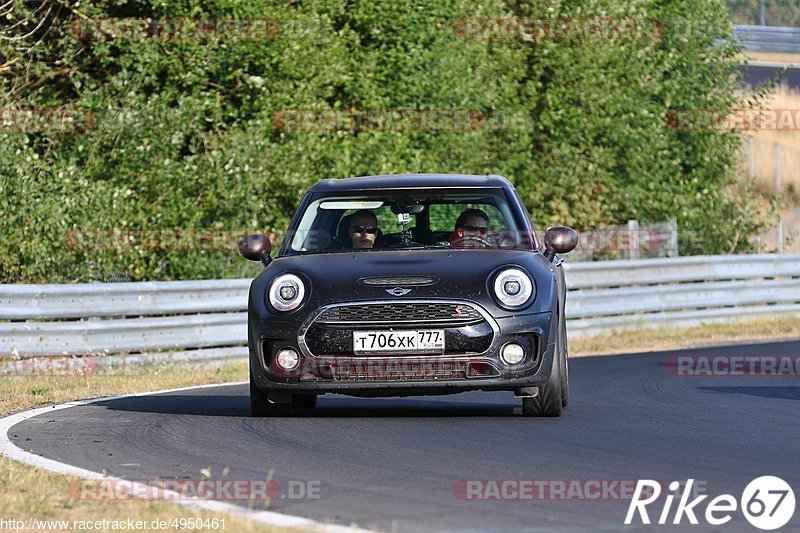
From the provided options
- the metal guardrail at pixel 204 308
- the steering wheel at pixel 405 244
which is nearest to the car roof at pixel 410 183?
the steering wheel at pixel 405 244

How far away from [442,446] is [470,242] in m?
2.12

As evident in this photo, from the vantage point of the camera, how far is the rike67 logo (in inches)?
218

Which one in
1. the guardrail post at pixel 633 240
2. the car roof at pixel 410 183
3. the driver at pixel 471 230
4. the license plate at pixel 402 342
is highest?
the car roof at pixel 410 183

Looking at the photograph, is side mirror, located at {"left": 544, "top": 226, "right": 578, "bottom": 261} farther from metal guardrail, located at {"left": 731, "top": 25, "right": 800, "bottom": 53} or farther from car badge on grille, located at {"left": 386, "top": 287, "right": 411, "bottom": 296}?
metal guardrail, located at {"left": 731, "top": 25, "right": 800, "bottom": 53}

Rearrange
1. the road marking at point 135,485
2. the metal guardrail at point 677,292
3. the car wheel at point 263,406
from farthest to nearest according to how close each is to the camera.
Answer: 1. the metal guardrail at point 677,292
2. the car wheel at point 263,406
3. the road marking at point 135,485

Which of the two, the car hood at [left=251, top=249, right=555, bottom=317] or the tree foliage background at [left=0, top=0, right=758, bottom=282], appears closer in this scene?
the car hood at [left=251, top=249, right=555, bottom=317]

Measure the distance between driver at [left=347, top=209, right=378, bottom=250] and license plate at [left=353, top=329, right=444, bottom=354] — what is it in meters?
1.11

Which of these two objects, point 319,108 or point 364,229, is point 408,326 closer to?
point 364,229

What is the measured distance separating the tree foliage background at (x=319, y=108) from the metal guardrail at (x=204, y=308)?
250 centimetres

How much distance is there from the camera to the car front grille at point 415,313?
8.63 metres

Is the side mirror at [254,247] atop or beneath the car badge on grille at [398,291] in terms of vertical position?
atop

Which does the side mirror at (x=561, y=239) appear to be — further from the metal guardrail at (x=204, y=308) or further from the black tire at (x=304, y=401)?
A: the metal guardrail at (x=204, y=308)

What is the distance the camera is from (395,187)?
988 cm

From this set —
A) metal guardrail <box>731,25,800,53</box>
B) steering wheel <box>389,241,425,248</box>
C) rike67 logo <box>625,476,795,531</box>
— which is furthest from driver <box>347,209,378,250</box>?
metal guardrail <box>731,25,800,53</box>
